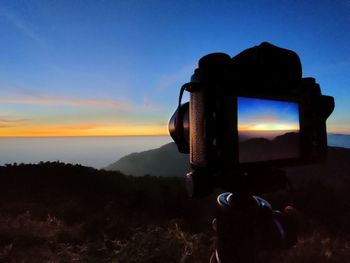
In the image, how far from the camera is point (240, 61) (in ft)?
3.95

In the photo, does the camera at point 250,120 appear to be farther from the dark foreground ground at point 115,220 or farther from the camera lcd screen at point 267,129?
the dark foreground ground at point 115,220

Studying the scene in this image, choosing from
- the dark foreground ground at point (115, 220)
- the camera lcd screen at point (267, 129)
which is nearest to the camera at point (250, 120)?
the camera lcd screen at point (267, 129)

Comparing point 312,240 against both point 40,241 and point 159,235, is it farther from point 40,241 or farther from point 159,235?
point 40,241

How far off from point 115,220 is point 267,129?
6.17 meters

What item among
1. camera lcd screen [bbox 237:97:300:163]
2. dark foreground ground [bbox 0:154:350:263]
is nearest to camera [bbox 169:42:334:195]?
camera lcd screen [bbox 237:97:300:163]

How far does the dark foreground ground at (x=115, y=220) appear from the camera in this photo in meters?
4.89

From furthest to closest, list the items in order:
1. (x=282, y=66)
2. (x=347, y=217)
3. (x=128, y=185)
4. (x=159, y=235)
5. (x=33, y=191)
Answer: (x=128, y=185) → (x=33, y=191) → (x=347, y=217) → (x=159, y=235) → (x=282, y=66)

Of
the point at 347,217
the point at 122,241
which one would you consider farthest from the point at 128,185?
the point at 347,217

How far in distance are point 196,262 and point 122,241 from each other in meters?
1.87

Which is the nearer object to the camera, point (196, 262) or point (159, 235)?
point (196, 262)

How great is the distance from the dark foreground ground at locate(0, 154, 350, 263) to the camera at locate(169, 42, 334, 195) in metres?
0.42

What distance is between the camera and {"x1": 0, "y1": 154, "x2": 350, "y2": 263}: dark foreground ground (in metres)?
4.89

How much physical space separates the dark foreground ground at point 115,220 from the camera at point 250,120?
42 centimetres

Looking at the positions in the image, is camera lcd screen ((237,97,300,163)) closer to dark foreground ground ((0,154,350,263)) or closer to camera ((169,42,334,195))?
camera ((169,42,334,195))
